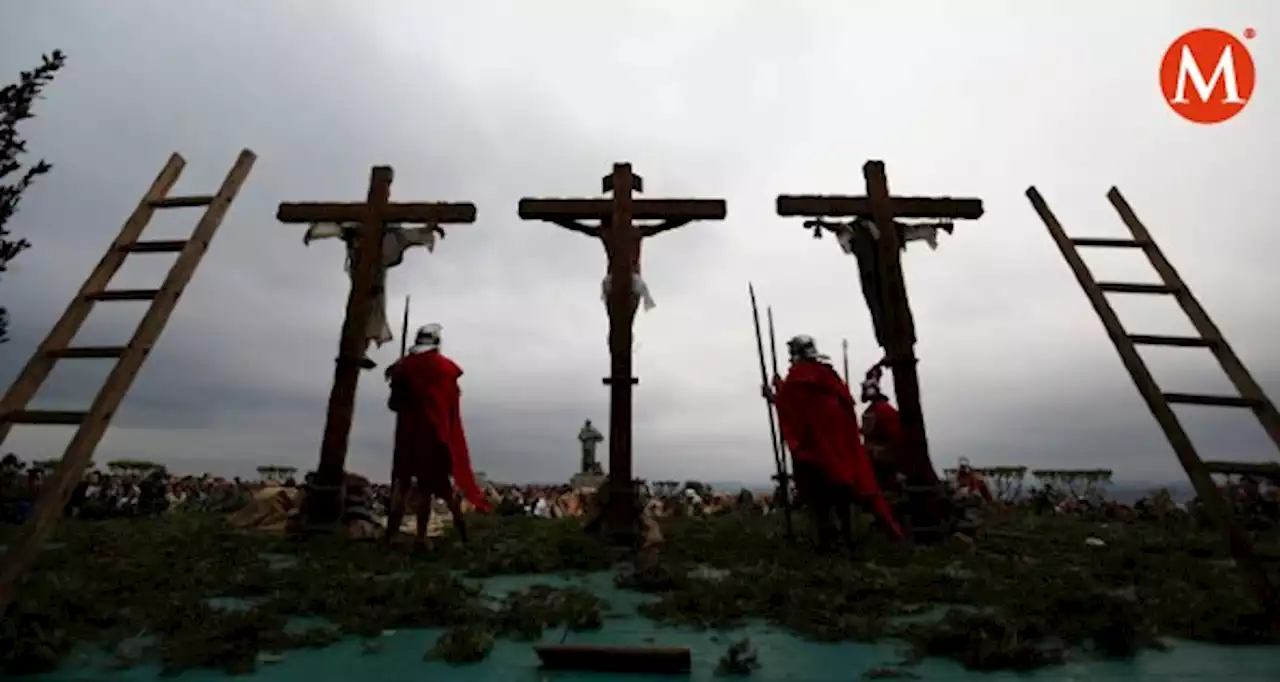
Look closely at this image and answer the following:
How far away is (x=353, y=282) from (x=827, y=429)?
254 inches

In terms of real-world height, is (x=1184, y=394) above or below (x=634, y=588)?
above

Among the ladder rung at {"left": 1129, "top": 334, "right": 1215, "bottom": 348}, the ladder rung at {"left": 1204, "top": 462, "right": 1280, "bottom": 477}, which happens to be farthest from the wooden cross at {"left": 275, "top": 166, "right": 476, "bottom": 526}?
the ladder rung at {"left": 1204, "top": 462, "right": 1280, "bottom": 477}

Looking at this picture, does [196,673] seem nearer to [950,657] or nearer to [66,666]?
[66,666]

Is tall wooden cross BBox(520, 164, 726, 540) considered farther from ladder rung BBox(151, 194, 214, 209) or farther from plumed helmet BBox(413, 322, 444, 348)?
ladder rung BBox(151, 194, 214, 209)

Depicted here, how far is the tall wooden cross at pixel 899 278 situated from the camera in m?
8.31

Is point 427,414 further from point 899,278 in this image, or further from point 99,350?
point 899,278

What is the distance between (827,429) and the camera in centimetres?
764

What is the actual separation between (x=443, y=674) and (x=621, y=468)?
521cm

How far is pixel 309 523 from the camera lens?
8.48m

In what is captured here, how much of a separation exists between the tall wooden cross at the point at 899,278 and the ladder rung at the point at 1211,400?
3969 millimetres

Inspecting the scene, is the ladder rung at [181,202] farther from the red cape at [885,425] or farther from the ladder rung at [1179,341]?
the red cape at [885,425]

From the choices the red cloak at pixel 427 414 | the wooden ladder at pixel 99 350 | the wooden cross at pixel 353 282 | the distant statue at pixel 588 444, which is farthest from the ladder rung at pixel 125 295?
the distant statue at pixel 588 444

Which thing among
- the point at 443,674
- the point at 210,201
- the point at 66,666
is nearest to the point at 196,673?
the point at 66,666

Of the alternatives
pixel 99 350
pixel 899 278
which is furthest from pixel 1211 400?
pixel 99 350
